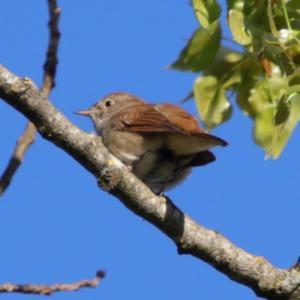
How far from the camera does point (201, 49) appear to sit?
378 cm

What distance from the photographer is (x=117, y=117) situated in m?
6.95

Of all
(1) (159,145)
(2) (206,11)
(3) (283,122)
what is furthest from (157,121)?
(3) (283,122)

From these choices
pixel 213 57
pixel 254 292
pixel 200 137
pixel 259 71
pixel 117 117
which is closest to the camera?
pixel 213 57

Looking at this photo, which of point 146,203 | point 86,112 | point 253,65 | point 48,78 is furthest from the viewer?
point 86,112

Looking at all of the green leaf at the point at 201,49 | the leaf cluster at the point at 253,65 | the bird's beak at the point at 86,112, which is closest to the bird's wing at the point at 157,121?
the bird's beak at the point at 86,112

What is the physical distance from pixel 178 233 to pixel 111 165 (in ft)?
2.02

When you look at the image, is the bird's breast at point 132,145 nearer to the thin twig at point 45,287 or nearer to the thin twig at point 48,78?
the thin twig at point 45,287

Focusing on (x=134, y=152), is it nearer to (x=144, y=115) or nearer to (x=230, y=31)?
(x=144, y=115)

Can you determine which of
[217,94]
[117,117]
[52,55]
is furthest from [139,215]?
[117,117]

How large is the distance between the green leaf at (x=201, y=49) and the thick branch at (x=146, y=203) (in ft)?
1.98

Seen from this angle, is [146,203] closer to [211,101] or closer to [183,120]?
[211,101]

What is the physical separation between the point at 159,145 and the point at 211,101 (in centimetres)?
236

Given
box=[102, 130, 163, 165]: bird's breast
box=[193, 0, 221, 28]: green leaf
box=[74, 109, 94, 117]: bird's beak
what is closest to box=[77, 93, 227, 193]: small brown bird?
box=[102, 130, 163, 165]: bird's breast

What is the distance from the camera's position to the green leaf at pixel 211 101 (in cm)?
394
